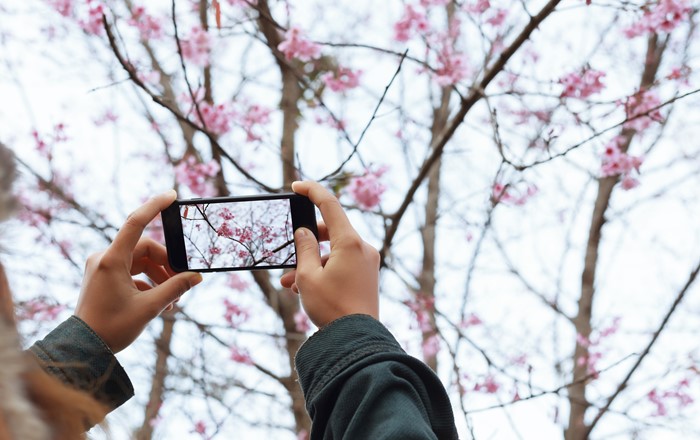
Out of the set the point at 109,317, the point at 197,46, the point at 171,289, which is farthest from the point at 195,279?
the point at 197,46

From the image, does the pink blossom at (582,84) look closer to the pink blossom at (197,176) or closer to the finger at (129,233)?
the pink blossom at (197,176)

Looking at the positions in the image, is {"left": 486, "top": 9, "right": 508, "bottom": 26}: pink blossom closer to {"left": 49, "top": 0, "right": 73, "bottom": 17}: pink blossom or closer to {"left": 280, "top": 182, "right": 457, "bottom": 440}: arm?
{"left": 49, "top": 0, "right": 73, "bottom": 17}: pink blossom

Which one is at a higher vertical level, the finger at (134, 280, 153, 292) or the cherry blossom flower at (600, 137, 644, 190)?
the cherry blossom flower at (600, 137, 644, 190)

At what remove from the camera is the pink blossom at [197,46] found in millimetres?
3406

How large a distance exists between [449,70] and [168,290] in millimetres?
2341

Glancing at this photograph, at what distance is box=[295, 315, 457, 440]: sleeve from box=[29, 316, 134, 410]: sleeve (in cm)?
26

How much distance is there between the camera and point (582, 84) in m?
3.06

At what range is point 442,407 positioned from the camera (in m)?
0.84

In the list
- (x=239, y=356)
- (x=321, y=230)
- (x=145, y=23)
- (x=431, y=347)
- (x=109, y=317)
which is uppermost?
(x=145, y=23)

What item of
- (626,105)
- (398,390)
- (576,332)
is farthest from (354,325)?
(576,332)

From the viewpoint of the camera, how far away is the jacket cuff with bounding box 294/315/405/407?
2.72ft

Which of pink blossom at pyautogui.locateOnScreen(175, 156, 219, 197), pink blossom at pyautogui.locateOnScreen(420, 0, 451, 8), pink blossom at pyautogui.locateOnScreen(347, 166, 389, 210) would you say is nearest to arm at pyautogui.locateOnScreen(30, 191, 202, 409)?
pink blossom at pyautogui.locateOnScreen(347, 166, 389, 210)

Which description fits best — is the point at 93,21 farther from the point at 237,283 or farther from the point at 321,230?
the point at 321,230

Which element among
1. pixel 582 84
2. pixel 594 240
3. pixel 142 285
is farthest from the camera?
pixel 594 240
